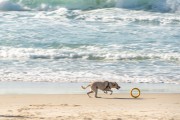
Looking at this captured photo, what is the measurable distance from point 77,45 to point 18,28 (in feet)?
11.2

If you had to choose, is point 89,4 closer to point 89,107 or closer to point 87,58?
point 87,58

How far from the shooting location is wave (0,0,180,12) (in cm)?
2566

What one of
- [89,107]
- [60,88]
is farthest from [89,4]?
[89,107]

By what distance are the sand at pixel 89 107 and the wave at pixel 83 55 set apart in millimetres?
5250

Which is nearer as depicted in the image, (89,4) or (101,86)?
(101,86)

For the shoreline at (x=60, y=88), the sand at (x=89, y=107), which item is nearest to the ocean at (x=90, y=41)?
the shoreline at (x=60, y=88)

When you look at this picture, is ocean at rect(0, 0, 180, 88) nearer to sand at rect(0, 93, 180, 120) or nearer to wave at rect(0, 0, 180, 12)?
wave at rect(0, 0, 180, 12)

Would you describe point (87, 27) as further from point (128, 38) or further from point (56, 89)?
point (56, 89)

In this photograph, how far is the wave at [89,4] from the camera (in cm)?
2566

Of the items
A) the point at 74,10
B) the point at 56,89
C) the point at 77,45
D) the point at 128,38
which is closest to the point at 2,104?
the point at 56,89

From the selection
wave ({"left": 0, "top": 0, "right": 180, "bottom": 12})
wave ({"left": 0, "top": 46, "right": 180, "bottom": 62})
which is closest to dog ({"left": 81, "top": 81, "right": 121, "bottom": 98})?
wave ({"left": 0, "top": 46, "right": 180, "bottom": 62})

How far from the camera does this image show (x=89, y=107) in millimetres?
9047

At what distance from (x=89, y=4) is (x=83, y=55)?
35.9 ft

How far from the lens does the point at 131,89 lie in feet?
36.1
